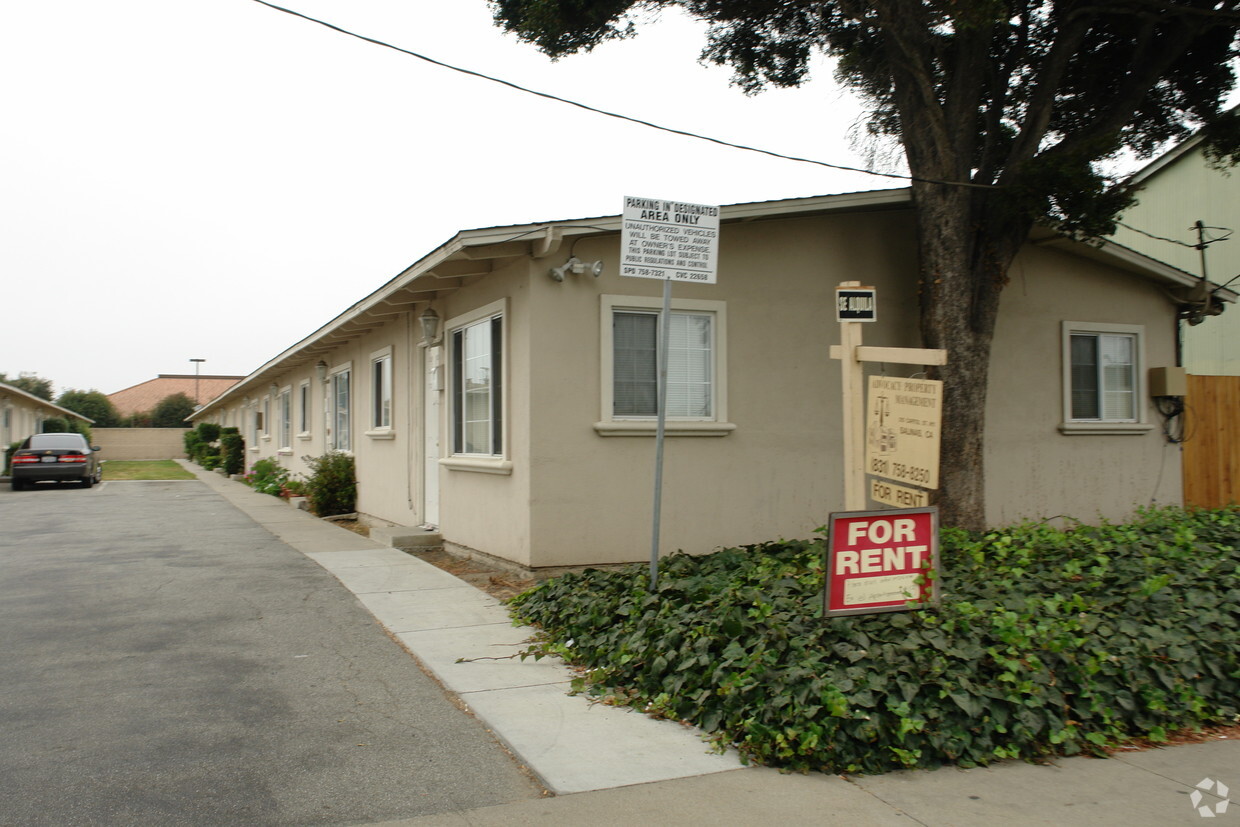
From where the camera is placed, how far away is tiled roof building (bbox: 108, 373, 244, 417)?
90938mm

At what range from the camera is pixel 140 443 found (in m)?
58.0

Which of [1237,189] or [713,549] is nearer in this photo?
[713,549]

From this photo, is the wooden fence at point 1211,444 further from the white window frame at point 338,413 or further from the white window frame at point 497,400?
the white window frame at point 338,413

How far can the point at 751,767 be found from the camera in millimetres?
4711

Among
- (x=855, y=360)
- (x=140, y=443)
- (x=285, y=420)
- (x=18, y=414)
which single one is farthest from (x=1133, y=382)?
(x=140, y=443)

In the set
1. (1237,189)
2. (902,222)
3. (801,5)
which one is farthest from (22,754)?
(1237,189)

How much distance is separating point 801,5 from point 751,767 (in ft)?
31.6

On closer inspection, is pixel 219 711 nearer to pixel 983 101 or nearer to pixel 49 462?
pixel 983 101

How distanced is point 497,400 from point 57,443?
2110cm

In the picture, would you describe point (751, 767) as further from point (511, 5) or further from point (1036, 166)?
point (511, 5)

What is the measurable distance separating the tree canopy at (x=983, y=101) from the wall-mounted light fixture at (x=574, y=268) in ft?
10.4

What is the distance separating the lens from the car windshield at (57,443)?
1014 inches

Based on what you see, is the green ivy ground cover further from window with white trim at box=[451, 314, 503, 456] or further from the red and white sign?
window with white trim at box=[451, 314, 503, 456]

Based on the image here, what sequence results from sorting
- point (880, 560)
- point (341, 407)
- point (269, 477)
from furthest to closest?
point (269, 477) < point (341, 407) < point (880, 560)
